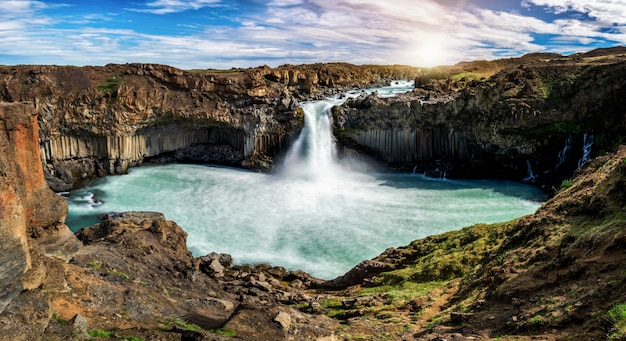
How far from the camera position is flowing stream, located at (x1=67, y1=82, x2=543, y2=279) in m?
26.1

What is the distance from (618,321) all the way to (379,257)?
13.1 m

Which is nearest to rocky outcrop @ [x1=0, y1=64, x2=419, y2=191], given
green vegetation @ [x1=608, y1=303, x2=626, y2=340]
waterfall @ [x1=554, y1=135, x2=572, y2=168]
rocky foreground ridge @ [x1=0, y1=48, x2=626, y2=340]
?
rocky foreground ridge @ [x1=0, y1=48, x2=626, y2=340]

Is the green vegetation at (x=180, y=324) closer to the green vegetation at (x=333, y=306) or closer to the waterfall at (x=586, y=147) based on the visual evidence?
the green vegetation at (x=333, y=306)

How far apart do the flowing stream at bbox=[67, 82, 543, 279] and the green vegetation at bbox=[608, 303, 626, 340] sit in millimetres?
15901

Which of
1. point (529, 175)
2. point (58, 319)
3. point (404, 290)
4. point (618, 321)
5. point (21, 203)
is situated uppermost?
point (21, 203)

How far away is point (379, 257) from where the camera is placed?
66.3 feet

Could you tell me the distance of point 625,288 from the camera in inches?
324

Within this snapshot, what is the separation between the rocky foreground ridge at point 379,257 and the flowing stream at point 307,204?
2859mm

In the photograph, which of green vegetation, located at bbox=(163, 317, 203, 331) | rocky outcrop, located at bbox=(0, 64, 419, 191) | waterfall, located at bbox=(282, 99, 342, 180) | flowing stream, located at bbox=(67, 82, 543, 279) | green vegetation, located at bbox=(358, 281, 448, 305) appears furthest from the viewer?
waterfall, located at bbox=(282, 99, 342, 180)

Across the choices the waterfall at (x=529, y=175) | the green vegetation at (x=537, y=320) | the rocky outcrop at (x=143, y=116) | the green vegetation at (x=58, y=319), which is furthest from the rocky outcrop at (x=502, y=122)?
the green vegetation at (x=58, y=319)

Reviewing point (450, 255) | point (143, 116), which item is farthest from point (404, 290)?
point (143, 116)

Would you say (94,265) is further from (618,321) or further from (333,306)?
(618,321)

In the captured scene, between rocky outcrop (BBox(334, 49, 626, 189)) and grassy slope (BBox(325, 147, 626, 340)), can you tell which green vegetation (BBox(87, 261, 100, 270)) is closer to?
grassy slope (BBox(325, 147, 626, 340))

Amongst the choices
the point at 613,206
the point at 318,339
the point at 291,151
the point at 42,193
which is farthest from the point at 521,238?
the point at 291,151
